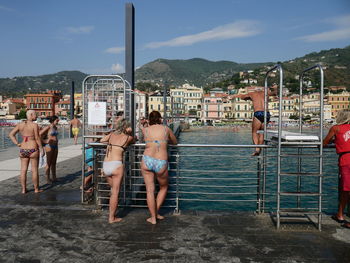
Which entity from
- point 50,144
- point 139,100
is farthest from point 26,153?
point 139,100

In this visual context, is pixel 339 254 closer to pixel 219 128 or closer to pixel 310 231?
pixel 310 231

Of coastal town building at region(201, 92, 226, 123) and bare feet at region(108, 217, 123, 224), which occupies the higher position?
coastal town building at region(201, 92, 226, 123)

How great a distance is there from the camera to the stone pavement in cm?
352

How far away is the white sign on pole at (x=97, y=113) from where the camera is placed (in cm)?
564

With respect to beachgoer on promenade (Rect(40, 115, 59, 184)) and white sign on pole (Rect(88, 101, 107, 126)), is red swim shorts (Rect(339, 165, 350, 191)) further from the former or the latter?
beachgoer on promenade (Rect(40, 115, 59, 184))

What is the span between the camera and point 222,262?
133 inches

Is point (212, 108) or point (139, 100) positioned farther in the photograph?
point (212, 108)

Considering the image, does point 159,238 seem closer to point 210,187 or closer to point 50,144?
point 50,144

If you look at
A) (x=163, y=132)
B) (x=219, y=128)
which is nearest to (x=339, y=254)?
(x=163, y=132)

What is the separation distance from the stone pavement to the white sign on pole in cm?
153

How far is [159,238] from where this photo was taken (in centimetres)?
405

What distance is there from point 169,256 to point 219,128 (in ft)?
301

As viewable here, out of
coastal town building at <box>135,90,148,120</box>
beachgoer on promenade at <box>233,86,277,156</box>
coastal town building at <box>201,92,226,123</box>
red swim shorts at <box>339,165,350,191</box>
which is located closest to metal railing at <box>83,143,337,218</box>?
red swim shorts at <box>339,165,350,191</box>

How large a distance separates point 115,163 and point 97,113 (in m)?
1.41
